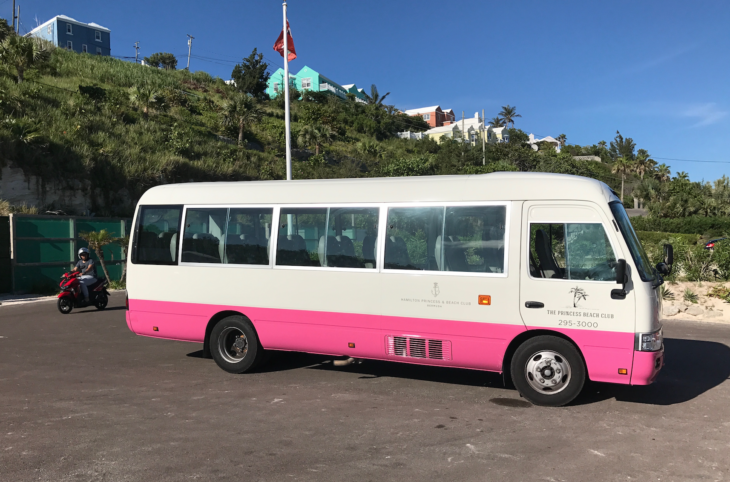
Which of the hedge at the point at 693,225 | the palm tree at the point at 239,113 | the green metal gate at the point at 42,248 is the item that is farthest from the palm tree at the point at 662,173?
the green metal gate at the point at 42,248

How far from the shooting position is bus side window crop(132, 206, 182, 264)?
28.6 feet

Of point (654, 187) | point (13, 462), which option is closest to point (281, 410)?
point (13, 462)

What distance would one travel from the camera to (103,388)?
24.4 feet

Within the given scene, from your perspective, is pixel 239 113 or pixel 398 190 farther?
pixel 239 113

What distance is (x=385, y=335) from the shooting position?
7.27 m

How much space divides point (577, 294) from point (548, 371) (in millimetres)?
935

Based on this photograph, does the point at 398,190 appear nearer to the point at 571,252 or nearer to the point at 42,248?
the point at 571,252

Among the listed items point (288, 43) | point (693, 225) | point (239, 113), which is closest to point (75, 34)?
point (239, 113)

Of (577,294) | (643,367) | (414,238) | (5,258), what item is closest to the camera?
(643,367)

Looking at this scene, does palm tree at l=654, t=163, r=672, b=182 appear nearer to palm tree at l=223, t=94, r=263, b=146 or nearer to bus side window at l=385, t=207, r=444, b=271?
palm tree at l=223, t=94, r=263, b=146

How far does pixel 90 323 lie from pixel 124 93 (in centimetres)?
3454

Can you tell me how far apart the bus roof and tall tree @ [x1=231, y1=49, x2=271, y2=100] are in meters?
Answer: 64.7

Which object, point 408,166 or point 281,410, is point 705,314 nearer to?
point 281,410

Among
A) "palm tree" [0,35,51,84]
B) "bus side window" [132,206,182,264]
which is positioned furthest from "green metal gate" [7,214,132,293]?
"palm tree" [0,35,51,84]
